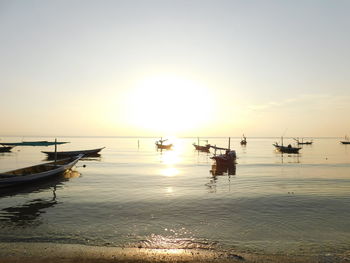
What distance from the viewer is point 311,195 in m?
23.1

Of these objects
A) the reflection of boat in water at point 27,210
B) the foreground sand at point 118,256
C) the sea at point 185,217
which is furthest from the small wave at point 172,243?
the reflection of boat in water at point 27,210

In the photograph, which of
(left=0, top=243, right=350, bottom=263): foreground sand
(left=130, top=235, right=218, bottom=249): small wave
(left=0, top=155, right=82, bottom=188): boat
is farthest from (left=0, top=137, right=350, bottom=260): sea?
(left=0, top=155, right=82, bottom=188): boat

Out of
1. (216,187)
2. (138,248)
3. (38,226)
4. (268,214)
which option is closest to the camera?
(138,248)

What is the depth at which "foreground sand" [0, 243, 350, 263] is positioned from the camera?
9641 mm

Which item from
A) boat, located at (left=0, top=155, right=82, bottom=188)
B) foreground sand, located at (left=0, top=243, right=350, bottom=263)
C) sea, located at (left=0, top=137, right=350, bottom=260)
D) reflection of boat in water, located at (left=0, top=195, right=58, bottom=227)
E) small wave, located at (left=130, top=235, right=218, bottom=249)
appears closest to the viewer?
foreground sand, located at (left=0, top=243, right=350, bottom=263)

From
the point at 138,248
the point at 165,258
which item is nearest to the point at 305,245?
the point at 165,258

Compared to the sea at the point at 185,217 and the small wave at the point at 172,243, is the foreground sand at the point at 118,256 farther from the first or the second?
the sea at the point at 185,217

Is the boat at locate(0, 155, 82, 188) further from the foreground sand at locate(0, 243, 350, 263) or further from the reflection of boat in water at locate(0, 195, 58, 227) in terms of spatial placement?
the foreground sand at locate(0, 243, 350, 263)

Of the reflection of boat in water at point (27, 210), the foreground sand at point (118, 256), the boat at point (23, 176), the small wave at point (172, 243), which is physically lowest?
the reflection of boat in water at point (27, 210)

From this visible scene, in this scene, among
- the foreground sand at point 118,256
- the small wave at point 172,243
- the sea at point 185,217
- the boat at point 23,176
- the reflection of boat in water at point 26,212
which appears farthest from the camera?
the boat at point 23,176

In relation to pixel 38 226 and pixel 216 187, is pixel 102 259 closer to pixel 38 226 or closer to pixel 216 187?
pixel 38 226

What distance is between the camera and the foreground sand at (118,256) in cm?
964

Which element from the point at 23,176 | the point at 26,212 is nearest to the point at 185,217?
the point at 26,212

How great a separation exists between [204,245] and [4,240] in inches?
359
